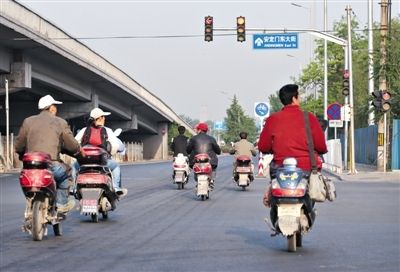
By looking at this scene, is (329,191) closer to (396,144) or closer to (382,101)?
(382,101)

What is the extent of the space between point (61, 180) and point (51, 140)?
586mm

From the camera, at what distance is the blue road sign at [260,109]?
37.7 metres

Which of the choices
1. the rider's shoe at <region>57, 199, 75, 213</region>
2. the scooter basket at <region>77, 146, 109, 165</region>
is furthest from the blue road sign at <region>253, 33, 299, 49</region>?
the rider's shoe at <region>57, 199, 75, 213</region>

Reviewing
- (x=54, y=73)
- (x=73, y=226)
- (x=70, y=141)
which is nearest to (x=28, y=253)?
(x=70, y=141)

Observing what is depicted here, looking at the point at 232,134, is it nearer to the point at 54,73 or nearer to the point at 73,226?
the point at 54,73

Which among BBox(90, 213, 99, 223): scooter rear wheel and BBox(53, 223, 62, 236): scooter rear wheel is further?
BBox(90, 213, 99, 223): scooter rear wheel

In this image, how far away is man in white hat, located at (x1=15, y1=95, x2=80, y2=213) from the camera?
10.9m

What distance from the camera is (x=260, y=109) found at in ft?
124

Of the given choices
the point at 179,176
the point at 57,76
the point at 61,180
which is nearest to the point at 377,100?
the point at 179,176

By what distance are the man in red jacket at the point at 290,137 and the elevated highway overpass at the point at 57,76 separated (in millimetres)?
13774

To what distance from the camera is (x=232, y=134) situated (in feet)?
526

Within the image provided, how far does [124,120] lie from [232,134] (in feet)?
291

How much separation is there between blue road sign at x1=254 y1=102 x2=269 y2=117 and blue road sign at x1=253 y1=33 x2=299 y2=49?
2706 millimetres

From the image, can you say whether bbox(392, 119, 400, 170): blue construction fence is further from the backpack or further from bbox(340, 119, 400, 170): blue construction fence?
the backpack
